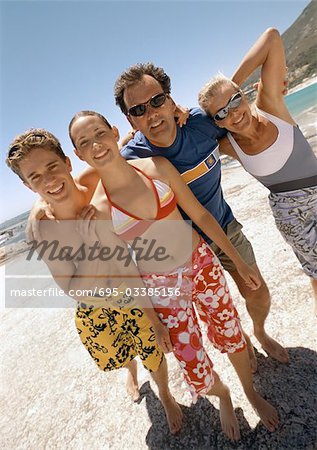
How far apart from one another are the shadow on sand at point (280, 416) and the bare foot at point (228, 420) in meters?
0.05

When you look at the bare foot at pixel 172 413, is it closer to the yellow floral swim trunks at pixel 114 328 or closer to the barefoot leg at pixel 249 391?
the yellow floral swim trunks at pixel 114 328

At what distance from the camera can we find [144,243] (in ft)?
7.28

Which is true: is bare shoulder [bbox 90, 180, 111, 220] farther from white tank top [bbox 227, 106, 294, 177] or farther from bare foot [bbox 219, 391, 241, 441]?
bare foot [bbox 219, 391, 241, 441]

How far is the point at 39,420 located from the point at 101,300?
2.05 meters

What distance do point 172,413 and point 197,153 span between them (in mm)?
2313

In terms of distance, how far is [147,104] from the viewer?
7.72ft

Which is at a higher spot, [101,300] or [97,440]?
[101,300]

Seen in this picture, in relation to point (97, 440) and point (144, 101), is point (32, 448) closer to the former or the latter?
point (97, 440)

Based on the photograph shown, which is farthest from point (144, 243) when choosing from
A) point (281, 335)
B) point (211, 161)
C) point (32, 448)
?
point (32, 448)

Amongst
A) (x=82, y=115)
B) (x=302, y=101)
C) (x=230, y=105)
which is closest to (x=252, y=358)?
(x=230, y=105)

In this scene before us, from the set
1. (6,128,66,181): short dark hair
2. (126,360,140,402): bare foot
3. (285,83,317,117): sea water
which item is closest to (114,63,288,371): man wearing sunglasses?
(6,128,66,181): short dark hair

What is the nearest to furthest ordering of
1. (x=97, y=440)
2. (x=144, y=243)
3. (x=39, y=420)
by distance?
(x=144, y=243) → (x=97, y=440) → (x=39, y=420)

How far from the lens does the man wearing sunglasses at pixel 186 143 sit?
2361 mm

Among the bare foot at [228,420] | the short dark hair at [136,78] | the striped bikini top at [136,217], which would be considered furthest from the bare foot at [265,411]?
the short dark hair at [136,78]
